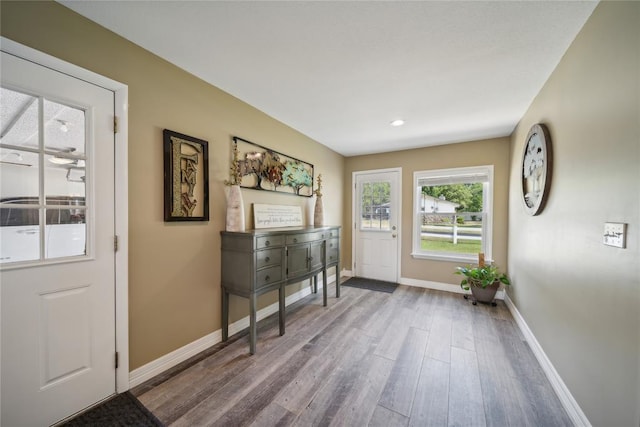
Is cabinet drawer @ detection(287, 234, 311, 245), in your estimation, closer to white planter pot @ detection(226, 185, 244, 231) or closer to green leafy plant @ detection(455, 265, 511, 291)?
white planter pot @ detection(226, 185, 244, 231)

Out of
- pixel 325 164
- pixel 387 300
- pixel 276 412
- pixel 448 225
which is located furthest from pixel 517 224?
pixel 276 412

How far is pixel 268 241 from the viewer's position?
7.31 feet

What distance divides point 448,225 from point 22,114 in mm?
4562

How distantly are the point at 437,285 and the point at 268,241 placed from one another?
10.0 ft

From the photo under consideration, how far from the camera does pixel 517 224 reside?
2908 millimetres

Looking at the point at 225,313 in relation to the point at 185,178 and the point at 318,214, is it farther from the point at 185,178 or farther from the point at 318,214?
the point at 318,214

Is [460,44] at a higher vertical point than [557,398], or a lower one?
higher

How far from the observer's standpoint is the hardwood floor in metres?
1.46

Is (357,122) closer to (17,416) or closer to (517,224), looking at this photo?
(517,224)

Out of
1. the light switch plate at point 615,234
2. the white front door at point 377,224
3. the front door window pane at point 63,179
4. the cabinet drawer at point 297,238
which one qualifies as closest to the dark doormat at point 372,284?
the white front door at point 377,224

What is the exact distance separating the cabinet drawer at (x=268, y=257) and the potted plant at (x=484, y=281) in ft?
8.80

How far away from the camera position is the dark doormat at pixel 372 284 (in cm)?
386

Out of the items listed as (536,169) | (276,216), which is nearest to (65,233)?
(276,216)

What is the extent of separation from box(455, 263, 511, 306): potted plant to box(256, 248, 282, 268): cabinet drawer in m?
2.68
